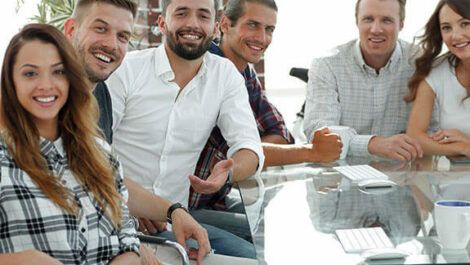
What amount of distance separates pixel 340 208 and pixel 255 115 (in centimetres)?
102

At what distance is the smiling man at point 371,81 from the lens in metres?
2.51

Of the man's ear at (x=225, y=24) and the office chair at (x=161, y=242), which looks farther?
the man's ear at (x=225, y=24)

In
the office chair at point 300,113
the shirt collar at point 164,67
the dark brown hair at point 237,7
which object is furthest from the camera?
the office chair at point 300,113

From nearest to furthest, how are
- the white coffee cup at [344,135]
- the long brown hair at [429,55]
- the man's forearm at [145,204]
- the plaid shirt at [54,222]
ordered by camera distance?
1. the plaid shirt at [54,222]
2. the man's forearm at [145,204]
3. the white coffee cup at [344,135]
4. the long brown hair at [429,55]

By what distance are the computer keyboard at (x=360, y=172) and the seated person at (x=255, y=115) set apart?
156 millimetres

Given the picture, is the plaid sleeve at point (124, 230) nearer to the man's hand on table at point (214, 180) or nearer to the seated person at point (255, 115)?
the man's hand on table at point (214, 180)

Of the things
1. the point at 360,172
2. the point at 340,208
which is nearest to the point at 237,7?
the point at 360,172

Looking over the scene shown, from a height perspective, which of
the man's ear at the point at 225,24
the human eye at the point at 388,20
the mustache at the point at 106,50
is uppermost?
the human eye at the point at 388,20

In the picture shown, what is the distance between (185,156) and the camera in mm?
2006

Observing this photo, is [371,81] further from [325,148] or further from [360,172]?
[360,172]

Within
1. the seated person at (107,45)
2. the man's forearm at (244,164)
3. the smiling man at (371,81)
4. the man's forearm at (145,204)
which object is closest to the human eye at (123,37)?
the seated person at (107,45)

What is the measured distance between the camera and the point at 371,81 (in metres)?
2.56

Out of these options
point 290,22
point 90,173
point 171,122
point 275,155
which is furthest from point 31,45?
point 290,22

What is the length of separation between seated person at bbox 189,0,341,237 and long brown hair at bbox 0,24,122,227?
0.76m
